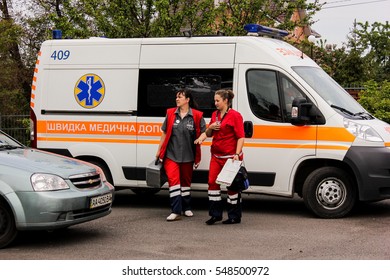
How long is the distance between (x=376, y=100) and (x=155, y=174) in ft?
28.0

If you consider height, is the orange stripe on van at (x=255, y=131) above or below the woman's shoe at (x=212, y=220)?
above

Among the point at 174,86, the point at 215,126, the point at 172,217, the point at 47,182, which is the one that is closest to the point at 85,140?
the point at 174,86

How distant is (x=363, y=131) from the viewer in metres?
9.52

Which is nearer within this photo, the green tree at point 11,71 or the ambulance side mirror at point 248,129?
the ambulance side mirror at point 248,129

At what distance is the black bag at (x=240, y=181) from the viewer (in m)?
9.05

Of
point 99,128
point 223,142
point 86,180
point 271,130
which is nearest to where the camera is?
point 86,180

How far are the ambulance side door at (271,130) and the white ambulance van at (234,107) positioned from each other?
1cm

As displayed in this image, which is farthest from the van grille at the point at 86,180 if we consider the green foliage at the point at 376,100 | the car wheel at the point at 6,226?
the green foliage at the point at 376,100

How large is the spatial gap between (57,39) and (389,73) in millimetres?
24030

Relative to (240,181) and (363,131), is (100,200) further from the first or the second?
(363,131)

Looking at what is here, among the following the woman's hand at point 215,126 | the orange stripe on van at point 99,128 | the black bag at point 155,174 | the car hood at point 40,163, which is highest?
the woman's hand at point 215,126

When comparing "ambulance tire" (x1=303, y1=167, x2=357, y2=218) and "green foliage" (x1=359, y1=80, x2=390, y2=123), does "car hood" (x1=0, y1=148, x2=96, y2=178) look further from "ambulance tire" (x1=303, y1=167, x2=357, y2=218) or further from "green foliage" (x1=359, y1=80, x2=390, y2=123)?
"green foliage" (x1=359, y1=80, x2=390, y2=123)

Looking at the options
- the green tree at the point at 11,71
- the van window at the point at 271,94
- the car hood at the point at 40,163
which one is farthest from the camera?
the green tree at the point at 11,71

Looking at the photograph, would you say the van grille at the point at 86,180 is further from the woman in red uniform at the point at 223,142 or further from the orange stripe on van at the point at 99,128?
the orange stripe on van at the point at 99,128
